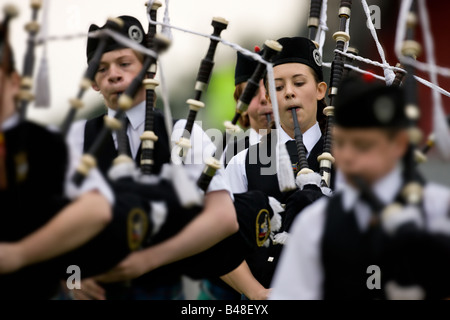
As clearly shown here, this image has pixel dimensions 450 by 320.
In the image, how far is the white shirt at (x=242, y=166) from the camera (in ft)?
12.6

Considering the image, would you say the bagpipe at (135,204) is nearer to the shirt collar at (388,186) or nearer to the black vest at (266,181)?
the shirt collar at (388,186)

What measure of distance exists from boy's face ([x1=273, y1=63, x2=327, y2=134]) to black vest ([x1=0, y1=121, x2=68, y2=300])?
1788 mm

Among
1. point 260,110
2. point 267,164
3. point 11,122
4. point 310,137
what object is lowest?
point 11,122

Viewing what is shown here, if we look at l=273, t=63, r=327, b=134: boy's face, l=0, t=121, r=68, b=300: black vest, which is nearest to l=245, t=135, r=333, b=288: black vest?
l=273, t=63, r=327, b=134: boy's face

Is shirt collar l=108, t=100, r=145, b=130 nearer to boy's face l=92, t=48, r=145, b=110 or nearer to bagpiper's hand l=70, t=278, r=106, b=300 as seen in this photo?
boy's face l=92, t=48, r=145, b=110

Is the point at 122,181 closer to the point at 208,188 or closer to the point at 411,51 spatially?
the point at 208,188

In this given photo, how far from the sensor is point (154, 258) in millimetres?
2553

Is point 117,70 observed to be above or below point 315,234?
above

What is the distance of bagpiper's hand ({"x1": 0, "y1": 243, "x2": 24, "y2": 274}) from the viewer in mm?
2137

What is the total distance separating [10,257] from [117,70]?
1234 mm

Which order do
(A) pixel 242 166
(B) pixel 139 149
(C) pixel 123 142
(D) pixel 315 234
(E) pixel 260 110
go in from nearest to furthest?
(D) pixel 315 234, (C) pixel 123 142, (B) pixel 139 149, (A) pixel 242 166, (E) pixel 260 110

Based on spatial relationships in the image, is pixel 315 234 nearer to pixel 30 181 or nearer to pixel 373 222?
pixel 373 222

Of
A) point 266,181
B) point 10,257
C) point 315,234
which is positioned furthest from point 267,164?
point 10,257

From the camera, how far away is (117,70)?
10.5ft
